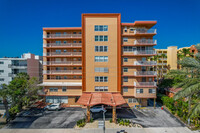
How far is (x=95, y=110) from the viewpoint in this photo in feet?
79.6

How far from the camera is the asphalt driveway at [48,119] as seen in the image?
19359 mm

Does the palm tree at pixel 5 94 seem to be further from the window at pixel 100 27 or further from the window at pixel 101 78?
the window at pixel 100 27

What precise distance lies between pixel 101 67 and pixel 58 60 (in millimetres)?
12792

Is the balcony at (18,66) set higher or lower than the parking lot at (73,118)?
higher

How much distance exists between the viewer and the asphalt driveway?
63.5ft

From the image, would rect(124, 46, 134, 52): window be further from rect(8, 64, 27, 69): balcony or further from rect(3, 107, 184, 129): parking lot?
rect(8, 64, 27, 69): balcony

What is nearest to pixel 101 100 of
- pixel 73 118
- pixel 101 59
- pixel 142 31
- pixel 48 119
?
pixel 73 118

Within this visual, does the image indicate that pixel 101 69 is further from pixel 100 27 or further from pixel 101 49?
pixel 100 27

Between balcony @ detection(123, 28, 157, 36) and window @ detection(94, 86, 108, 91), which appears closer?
balcony @ detection(123, 28, 157, 36)

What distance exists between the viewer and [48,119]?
70.4ft

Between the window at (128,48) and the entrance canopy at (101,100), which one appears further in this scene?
the window at (128,48)

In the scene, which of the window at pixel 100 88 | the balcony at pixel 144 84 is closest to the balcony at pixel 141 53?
the balcony at pixel 144 84

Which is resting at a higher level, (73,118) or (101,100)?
(101,100)

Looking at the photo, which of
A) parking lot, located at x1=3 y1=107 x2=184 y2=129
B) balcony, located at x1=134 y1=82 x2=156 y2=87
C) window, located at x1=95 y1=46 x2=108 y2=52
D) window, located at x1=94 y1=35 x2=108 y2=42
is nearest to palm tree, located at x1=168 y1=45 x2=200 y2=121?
parking lot, located at x1=3 y1=107 x2=184 y2=129
